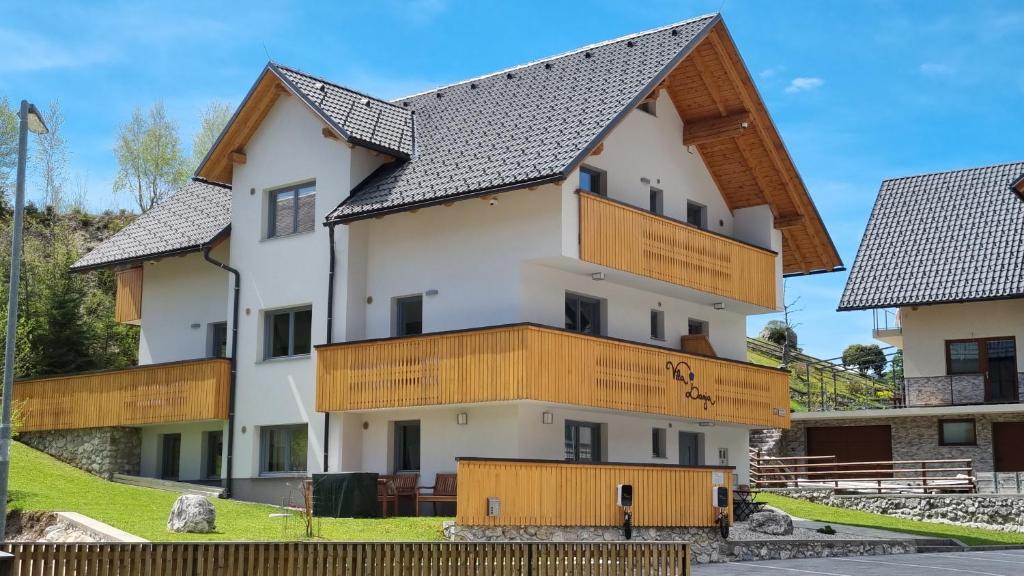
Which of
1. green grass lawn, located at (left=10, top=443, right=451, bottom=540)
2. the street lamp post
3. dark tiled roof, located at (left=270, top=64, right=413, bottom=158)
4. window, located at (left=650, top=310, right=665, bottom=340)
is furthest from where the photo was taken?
window, located at (left=650, top=310, right=665, bottom=340)

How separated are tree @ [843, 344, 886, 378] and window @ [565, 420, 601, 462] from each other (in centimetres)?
3311

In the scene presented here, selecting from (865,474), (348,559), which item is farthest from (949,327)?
(348,559)

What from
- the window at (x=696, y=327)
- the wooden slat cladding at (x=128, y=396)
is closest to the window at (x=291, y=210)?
the wooden slat cladding at (x=128, y=396)

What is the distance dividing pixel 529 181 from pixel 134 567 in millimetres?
13173

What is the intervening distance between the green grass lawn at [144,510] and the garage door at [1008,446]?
22733 millimetres

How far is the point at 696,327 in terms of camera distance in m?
34.5

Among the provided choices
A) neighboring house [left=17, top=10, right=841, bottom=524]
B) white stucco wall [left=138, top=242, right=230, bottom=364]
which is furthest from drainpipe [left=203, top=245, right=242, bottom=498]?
white stucco wall [left=138, top=242, right=230, bottom=364]

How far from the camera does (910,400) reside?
1722 inches

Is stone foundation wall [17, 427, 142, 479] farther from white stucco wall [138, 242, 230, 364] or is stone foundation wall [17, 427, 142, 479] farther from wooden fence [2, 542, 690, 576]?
wooden fence [2, 542, 690, 576]

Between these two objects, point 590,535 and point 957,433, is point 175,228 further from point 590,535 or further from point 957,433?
point 957,433

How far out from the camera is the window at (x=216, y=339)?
34656 mm

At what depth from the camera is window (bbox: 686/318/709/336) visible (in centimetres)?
3412

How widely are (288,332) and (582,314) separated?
23.0 feet

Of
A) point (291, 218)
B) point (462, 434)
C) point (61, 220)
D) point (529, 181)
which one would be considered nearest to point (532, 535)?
point (462, 434)
